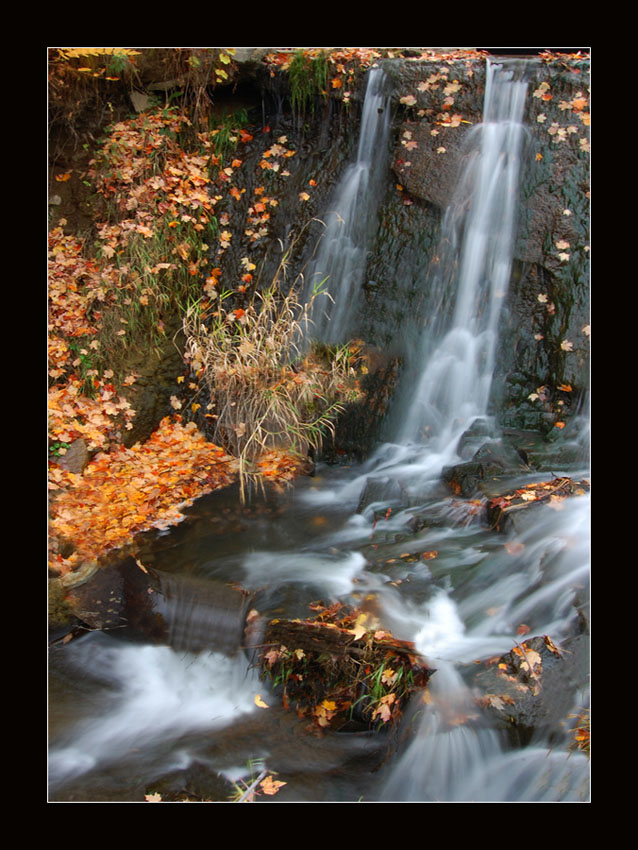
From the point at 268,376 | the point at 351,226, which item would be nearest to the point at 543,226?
the point at 351,226

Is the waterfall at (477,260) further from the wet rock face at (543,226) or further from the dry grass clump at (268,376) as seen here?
the dry grass clump at (268,376)

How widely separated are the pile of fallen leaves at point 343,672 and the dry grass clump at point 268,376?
2.12m

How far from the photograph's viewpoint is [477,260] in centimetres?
595

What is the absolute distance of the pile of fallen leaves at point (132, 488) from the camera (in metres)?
4.79

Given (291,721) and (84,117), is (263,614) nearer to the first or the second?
(291,721)

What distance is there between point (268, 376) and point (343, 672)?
115 inches

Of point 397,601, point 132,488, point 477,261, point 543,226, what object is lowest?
point 397,601

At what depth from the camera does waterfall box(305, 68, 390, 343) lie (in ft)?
20.2

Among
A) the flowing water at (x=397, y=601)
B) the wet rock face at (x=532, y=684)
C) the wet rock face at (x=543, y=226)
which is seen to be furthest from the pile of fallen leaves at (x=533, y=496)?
the wet rock face at (x=532, y=684)

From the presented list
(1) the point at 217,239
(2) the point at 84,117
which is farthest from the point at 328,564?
(2) the point at 84,117

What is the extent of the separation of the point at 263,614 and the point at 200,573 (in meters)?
0.71

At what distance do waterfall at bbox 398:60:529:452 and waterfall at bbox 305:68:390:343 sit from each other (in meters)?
0.81

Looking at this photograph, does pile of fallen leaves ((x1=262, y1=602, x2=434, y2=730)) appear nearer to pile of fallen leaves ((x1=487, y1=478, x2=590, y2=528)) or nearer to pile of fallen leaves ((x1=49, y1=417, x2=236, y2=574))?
pile of fallen leaves ((x1=487, y1=478, x2=590, y2=528))

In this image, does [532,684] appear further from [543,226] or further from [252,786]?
[543,226]
